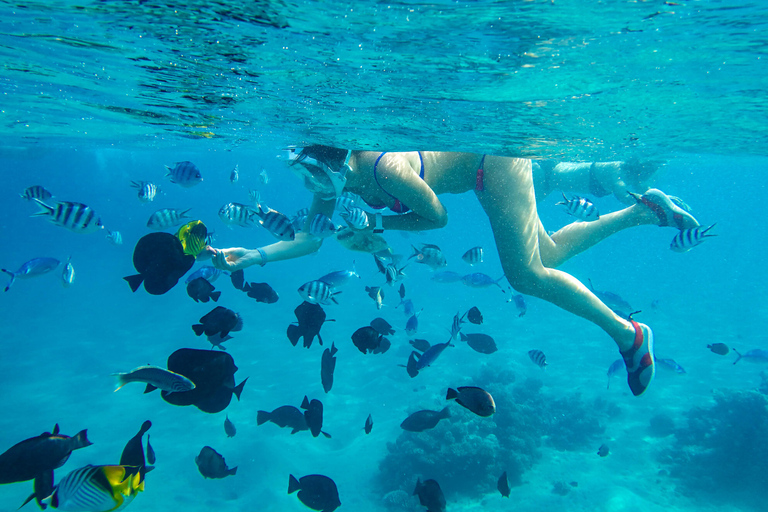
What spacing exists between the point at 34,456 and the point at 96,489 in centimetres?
75

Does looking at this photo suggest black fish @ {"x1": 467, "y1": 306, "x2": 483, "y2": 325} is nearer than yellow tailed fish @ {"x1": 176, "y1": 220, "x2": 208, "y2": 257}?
No

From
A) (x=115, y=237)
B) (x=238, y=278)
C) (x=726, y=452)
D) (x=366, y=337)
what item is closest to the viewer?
(x=366, y=337)

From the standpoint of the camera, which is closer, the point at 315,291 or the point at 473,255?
the point at 315,291

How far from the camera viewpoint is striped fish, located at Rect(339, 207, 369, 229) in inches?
218

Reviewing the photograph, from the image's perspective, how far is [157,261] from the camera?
10.7 feet

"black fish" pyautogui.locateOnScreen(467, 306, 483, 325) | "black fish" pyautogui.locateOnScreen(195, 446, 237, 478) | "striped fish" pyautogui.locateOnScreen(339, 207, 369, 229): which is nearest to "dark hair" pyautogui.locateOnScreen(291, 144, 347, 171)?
"striped fish" pyautogui.locateOnScreen(339, 207, 369, 229)

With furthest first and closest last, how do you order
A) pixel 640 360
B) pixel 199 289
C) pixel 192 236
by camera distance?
pixel 640 360, pixel 199 289, pixel 192 236

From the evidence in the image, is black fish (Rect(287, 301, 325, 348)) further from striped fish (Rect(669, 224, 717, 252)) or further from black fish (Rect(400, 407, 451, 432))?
→ striped fish (Rect(669, 224, 717, 252))

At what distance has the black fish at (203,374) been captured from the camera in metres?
3.30

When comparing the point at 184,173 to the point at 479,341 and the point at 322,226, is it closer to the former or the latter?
the point at 322,226

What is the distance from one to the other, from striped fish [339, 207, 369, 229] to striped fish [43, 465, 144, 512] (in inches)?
146

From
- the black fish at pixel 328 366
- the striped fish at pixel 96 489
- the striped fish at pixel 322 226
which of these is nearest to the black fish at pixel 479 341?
the black fish at pixel 328 366

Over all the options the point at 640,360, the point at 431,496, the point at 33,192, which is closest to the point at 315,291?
the point at 431,496

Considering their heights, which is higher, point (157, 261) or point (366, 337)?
point (157, 261)
